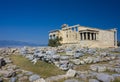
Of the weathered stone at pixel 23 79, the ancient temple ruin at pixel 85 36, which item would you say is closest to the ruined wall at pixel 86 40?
the ancient temple ruin at pixel 85 36

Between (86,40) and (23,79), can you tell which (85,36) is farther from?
(23,79)

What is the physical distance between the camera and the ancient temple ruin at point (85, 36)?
58019 millimetres

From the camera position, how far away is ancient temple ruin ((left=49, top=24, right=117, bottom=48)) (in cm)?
5802

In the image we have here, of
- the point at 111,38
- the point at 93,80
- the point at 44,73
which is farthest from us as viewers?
the point at 111,38

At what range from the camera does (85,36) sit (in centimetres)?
6038

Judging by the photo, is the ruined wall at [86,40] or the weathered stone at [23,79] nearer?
the weathered stone at [23,79]

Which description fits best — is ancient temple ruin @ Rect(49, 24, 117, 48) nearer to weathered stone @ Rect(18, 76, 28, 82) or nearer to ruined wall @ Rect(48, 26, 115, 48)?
ruined wall @ Rect(48, 26, 115, 48)

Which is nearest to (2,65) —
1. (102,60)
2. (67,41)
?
(102,60)

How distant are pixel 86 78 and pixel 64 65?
517 cm

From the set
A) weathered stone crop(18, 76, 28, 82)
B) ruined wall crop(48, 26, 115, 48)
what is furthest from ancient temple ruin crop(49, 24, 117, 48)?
weathered stone crop(18, 76, 28, 82)

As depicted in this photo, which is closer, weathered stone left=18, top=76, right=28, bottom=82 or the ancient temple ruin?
weathered stone left=18, top=76, right=28, bottom=82

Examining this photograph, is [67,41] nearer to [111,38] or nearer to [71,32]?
[71,32]

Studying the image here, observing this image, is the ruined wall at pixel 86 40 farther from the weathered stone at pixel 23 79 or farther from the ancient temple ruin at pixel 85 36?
the weathered stone at pixel 23 79

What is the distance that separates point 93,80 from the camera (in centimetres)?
1005
